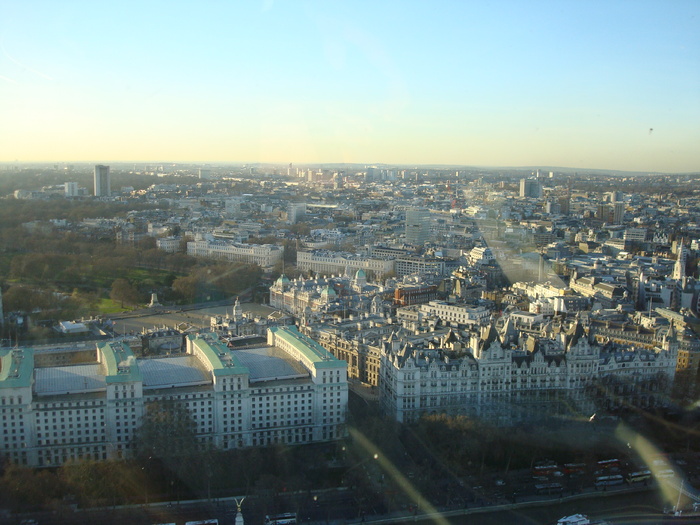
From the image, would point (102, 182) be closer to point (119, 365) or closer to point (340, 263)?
point (340, 263)

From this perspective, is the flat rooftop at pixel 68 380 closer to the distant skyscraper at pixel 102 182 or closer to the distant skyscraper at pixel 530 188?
the distant skyscraper at pixel 102 182

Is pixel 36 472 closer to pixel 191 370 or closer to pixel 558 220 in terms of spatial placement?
pixel 191 370

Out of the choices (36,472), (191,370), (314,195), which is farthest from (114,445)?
(314,195)

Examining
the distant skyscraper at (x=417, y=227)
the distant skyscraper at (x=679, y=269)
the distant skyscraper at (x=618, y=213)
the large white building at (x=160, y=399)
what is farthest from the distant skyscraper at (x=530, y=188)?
the large white building at (x=160, y=399)

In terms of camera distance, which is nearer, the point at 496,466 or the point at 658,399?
the point at 496,466

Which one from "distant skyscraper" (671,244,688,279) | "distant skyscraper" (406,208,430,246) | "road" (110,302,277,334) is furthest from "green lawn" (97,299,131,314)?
"distant skyscraper" (671,244,688,279)
